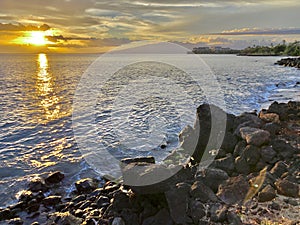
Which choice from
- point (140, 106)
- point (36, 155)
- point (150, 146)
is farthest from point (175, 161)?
point (140, 106)

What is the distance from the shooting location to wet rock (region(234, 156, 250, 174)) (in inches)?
453

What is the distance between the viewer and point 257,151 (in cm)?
1217

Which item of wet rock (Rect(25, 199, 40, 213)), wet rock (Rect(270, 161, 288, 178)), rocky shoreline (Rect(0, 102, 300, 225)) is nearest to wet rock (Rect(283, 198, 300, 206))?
rocky shoreline (Rect(0, 102, 300, 225))

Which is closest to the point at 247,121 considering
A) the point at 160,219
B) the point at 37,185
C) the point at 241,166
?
the point at 241,166

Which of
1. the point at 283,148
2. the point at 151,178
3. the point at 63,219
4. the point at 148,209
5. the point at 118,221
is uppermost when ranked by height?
the point at 151,178

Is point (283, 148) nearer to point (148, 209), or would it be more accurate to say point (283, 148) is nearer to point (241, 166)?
point (241, 166)

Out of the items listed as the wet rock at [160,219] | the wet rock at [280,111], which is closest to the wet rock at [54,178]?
the wet rock at [160,219]

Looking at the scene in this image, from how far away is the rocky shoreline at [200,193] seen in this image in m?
8.52

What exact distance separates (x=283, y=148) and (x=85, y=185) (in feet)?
30.7

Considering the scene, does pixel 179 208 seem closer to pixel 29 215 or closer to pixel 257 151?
pixel 257 151

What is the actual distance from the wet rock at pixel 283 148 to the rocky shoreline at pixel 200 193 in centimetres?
3

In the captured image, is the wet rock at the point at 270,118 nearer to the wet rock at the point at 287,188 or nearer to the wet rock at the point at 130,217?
the wet rock at the point at 287,188

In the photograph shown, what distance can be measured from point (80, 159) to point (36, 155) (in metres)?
3.05

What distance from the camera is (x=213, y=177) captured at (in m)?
10.6
